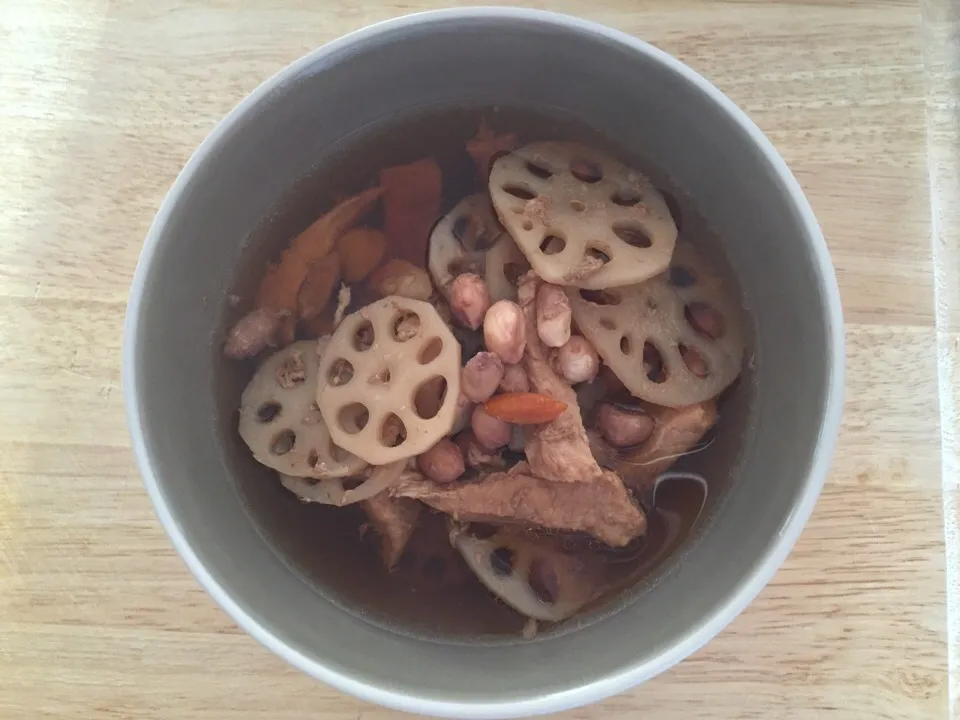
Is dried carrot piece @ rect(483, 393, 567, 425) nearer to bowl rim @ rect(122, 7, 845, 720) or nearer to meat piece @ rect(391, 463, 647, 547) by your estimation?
meat piece @ rect(391, 463, 647, 547)

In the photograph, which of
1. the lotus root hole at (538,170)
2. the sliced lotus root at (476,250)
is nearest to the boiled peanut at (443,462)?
the sliced lotus root at (476,250)

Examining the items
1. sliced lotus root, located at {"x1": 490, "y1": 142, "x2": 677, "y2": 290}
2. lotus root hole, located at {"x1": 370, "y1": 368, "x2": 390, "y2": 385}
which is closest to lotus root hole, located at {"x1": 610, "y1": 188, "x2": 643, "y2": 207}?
sliced lotus root, located at {"x1": 490, "y1": 142, "x2": 677, "y2": 290}

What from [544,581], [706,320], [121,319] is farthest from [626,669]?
[121,319]

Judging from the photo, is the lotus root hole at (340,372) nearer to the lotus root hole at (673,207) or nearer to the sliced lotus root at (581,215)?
the sliced lotus root at (581,215)

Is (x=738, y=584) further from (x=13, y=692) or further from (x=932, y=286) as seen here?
(x=13, y=692)

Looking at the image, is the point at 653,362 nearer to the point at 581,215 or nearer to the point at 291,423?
the point at 581,215
